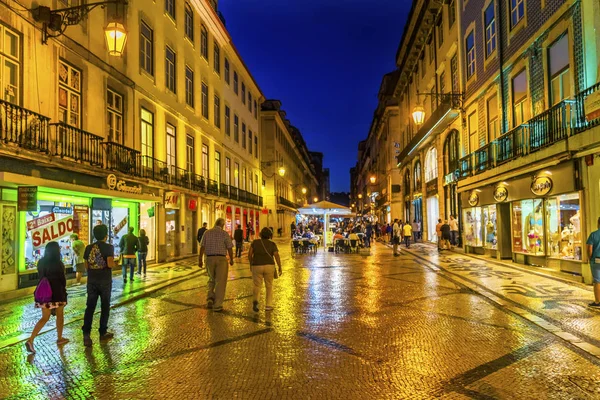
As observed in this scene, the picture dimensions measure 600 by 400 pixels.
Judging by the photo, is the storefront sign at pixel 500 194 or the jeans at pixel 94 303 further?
the storefront sign at pixel 500 194

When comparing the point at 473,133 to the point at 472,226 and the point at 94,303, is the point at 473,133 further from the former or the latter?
the point at 94,303

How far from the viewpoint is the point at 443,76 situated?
2877 cm

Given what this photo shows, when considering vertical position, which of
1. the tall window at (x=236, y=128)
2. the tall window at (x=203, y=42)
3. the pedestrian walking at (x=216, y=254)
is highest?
the tall window at (x=203, y=42)

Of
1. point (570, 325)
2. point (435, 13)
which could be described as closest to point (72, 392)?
point (570, 325)

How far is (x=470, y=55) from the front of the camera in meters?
23.4

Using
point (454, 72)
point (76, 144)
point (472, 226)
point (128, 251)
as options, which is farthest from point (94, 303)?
point (454, 72)

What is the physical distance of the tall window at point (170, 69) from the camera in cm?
2259

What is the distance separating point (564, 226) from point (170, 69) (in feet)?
58.8

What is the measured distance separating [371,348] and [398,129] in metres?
44.6

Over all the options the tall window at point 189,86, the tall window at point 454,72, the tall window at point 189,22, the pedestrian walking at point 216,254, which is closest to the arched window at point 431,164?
the tall window at point 454,72

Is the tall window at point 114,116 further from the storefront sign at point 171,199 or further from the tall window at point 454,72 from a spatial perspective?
the tall window at point 454,72

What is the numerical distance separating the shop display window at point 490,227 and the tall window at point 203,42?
1775 cm

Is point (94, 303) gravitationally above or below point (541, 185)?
below

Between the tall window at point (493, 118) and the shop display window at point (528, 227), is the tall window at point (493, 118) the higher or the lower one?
the higher one
